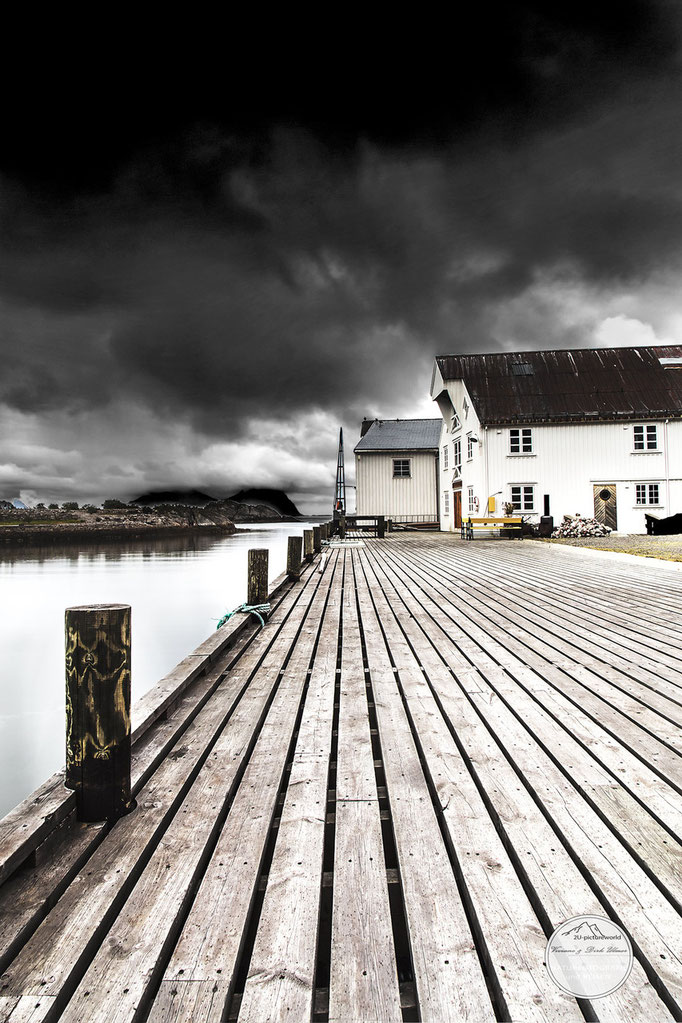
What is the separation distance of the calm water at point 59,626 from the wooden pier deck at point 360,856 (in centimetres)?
263

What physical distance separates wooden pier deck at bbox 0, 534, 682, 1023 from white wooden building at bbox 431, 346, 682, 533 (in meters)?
19.9

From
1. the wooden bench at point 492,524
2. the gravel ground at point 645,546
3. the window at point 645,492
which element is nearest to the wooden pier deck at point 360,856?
the gravel ground at point 645,546

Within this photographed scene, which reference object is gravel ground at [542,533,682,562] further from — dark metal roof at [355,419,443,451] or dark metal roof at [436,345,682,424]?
dark metal roof at [355,419,443,451]

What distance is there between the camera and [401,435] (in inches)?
1270

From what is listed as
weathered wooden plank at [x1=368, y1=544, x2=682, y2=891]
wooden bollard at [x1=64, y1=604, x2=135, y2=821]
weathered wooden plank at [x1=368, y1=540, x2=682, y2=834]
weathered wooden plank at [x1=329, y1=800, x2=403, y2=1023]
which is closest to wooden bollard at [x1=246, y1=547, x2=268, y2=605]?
weathered wooden plank at [x1=368, y1=540, x2=682, y2=834]

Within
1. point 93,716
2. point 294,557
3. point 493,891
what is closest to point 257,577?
A: point 294,557

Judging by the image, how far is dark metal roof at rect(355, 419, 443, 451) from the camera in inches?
1217

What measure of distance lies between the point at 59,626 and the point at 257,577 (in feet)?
26.8

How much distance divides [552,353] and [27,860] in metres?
28.2

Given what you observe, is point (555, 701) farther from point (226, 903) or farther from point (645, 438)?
point (645, 438)

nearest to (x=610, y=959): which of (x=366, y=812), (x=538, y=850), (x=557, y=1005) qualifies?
(x=557, y=1005)

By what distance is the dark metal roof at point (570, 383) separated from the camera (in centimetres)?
2320

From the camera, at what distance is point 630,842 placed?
1.85 m

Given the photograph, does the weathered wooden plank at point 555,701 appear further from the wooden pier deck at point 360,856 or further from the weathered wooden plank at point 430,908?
the weathered wooden plank at point 430,908
